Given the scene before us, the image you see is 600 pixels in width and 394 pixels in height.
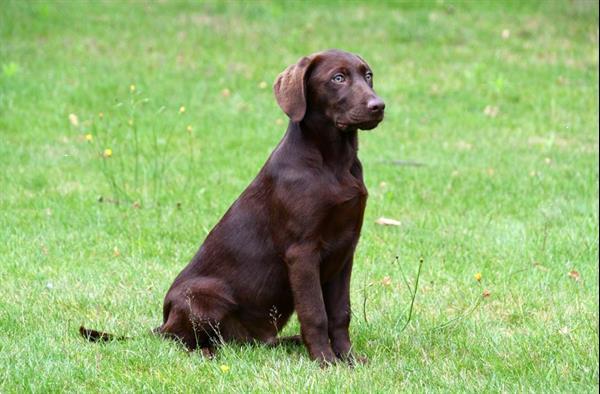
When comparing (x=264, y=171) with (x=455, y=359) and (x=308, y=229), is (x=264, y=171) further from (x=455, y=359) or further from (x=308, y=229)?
(x=455, y=359)

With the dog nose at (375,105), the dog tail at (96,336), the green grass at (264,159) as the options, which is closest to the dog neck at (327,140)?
the dog nose at (375,105)

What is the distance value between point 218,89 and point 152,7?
140 inches

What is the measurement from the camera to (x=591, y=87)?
1170 centimetres

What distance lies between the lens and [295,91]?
4.40 m

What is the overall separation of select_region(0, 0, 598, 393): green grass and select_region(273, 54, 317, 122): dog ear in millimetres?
1059

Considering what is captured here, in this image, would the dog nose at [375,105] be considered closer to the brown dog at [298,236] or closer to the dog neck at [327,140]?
the brown dog at [298,236]

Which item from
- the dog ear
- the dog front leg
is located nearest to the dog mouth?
the dog ear

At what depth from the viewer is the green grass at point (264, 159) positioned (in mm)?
4547

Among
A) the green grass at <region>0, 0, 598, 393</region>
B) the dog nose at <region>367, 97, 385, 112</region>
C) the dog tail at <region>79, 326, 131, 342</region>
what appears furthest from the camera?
the dog tail at <region>79, 326, 131, 342</region>

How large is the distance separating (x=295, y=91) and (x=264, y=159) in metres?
4.67

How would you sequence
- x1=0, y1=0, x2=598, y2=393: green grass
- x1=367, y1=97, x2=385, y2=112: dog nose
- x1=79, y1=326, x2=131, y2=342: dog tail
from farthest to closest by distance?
1. x1=79, y1=326, x2=131, y2=342: dog tail
2. x1=0, y1=0, x2=598, y2=393: green grass
3. x1=367, y1=97, x2=385, y2=112: dog nose

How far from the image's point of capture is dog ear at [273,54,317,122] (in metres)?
4.37

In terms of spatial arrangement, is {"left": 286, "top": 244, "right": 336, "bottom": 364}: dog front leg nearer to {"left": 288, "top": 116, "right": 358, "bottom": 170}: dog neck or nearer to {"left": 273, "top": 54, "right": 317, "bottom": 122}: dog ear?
{"left": 288, "top": 116, "right": 358, "bottom": 170}: dog neck

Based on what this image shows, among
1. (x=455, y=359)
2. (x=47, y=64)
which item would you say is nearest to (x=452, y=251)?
(x=455, y=359)
